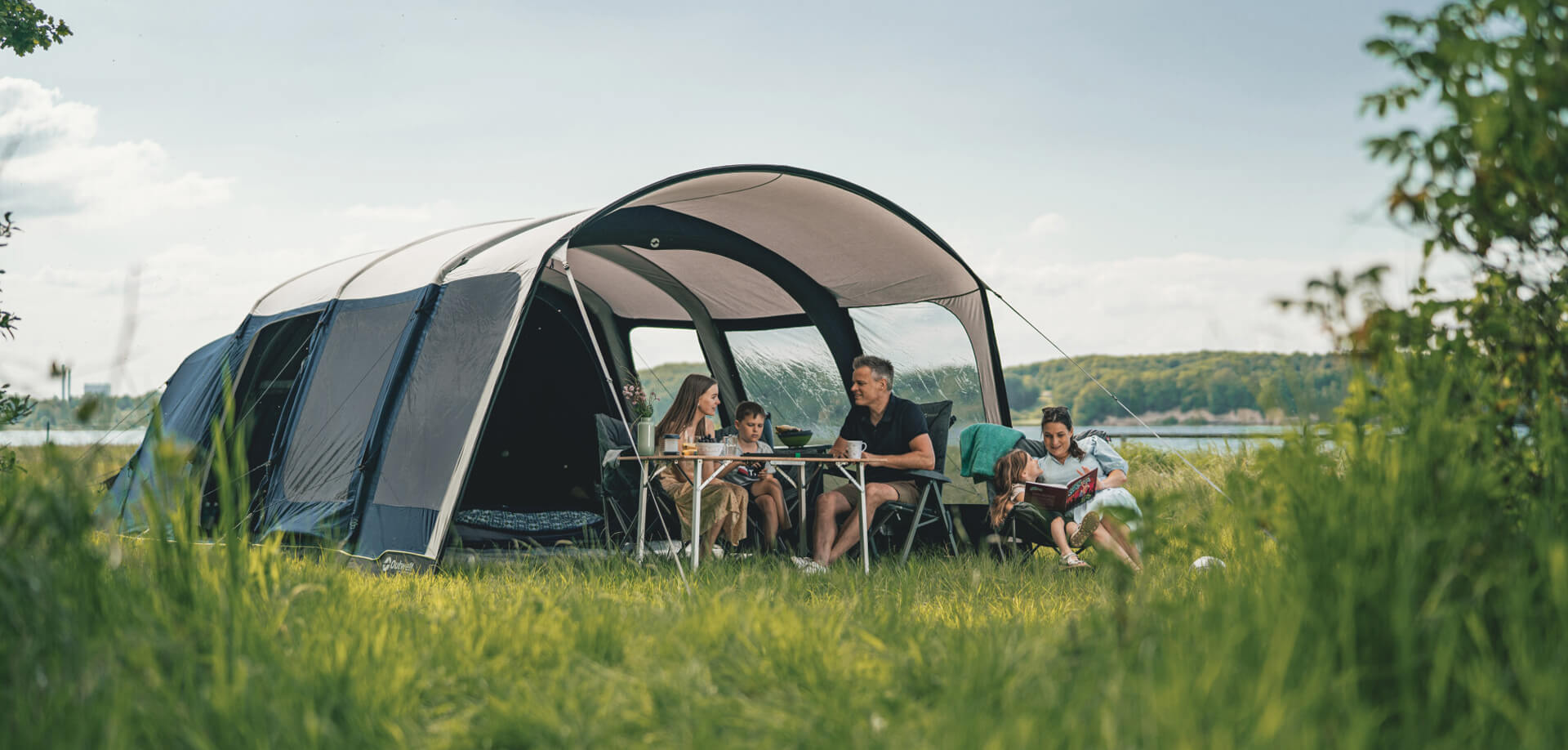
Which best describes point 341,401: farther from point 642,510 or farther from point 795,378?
point 795,378

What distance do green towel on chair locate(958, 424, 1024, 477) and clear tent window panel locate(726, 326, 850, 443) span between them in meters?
1.08

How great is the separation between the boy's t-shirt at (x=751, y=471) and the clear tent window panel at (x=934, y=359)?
118cm

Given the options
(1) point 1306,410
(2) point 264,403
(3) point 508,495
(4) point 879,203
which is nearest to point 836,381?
(4) point 879,203

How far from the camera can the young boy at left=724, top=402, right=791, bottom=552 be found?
514 centimetres

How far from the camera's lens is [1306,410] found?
7.47ft

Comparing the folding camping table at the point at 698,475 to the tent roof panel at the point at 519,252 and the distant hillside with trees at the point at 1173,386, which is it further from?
the distant hillside with trees at the point at 1173,386

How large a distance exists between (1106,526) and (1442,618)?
2.92 meters

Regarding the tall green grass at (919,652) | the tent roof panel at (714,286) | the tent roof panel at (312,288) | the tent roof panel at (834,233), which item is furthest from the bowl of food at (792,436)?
the tent roof panel at (312,288)

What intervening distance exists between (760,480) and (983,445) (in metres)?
1.23

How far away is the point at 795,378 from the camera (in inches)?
267

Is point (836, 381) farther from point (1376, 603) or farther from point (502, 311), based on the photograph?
point (1376, 603)

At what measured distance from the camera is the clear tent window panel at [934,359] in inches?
243

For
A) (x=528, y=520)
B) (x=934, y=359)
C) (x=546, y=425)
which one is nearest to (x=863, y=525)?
(x=934, y=359)

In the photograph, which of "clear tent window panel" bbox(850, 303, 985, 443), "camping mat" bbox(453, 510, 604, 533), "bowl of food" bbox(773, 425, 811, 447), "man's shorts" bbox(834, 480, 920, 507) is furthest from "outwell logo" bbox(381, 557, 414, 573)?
"clear tent window panel" bbox(850, 303, 985, 443)
